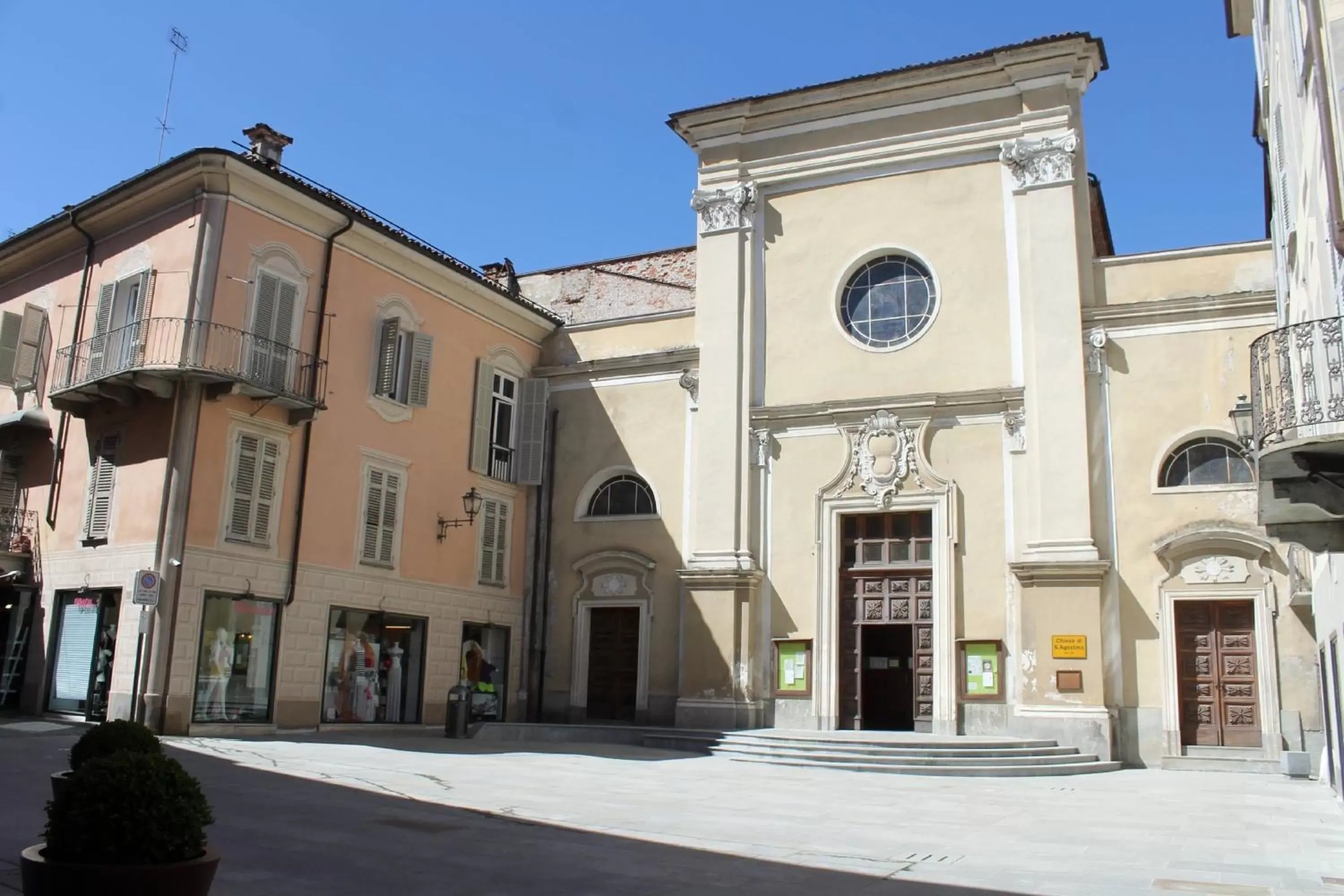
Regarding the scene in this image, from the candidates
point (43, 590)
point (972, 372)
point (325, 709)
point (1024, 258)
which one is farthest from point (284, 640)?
point (1024, 258)

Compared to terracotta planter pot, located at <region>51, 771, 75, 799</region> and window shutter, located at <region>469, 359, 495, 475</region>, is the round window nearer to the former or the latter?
window shutter, located at <region>469, 359, 495, 475</region>

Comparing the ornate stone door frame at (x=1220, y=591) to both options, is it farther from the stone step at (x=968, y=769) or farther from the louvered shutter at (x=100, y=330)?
the louvered shutter at (x=100, y=330)

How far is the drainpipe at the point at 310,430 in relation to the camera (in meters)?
18.3

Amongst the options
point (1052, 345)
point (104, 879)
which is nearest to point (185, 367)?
point (104, 879)

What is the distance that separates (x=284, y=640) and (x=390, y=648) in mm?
2510

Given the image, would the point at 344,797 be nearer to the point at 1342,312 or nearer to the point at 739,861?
the point at 739,861

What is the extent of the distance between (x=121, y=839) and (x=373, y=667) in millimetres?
15592

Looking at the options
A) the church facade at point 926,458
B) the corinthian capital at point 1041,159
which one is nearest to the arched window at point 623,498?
the church facade at point 926,458

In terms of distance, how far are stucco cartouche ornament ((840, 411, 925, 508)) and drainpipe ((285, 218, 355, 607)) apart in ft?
31.5

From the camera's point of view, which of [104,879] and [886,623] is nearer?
[104,879]

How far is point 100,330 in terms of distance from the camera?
61.7 ft

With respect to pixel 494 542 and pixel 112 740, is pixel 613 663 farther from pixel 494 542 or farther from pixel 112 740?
pixel 112 740

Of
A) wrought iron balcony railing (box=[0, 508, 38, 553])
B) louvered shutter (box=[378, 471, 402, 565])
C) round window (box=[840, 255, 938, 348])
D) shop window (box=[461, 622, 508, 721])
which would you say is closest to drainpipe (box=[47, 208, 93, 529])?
wrought iron balcony railing (box=[0, 508, 38, 553])

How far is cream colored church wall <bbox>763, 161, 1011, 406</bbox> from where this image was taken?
2072cm
